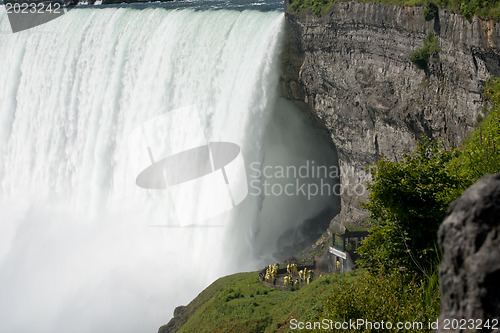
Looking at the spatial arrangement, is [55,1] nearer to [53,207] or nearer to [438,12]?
[53,207]

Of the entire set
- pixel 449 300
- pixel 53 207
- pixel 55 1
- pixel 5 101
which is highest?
pixel 55 1

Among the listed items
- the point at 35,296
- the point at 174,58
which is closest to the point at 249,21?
the point at 174,58

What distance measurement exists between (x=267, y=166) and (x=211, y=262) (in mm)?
5257

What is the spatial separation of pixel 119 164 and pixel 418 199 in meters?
22.4

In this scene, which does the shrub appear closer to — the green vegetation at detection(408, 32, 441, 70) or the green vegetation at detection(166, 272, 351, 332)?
the green vegetation at detection(408, 32, 441, 70)

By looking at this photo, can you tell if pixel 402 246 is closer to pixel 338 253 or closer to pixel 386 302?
pixel 386 302

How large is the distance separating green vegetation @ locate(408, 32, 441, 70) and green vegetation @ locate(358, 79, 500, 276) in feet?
21.2

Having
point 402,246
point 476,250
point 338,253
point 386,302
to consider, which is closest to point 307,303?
point 338,253

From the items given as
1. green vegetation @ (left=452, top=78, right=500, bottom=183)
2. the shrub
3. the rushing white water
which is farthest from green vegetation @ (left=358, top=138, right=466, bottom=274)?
the rushing white water

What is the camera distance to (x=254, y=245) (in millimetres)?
29844

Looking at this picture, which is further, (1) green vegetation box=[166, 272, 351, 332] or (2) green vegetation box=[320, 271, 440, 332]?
(1) green vegetation box=[166, 272, 351, 332]

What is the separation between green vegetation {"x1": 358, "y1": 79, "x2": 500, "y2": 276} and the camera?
14.4 m

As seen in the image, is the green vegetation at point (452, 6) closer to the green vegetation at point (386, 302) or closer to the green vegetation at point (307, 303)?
the green vegetation at point (307, 303)

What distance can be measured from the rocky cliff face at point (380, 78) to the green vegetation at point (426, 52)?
0.20m
